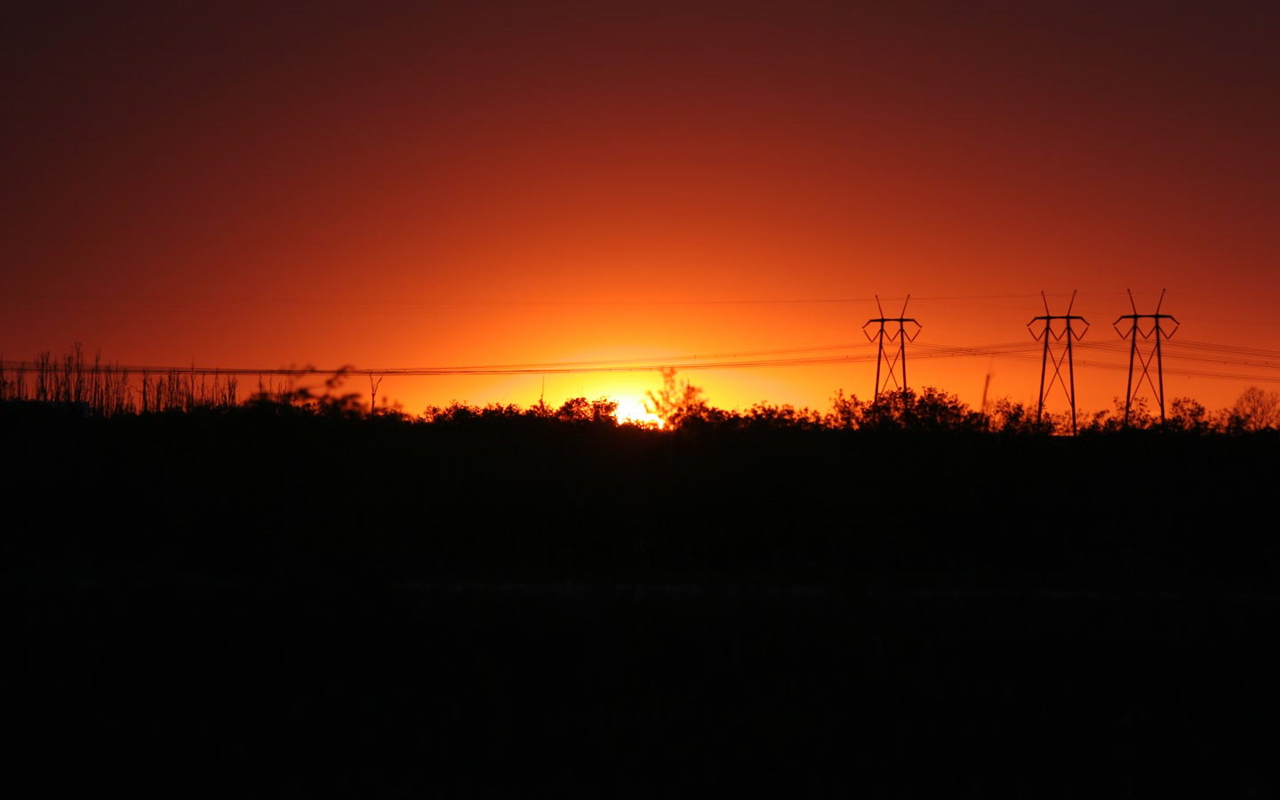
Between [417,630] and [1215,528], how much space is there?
1909 cm

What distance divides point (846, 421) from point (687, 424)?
13.5ft

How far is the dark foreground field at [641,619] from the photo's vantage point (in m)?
17.2

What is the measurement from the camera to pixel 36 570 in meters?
22.8

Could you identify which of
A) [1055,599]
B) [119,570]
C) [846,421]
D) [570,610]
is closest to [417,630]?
[570,610]

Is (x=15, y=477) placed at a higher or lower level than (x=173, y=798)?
higher

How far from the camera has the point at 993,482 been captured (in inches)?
1098

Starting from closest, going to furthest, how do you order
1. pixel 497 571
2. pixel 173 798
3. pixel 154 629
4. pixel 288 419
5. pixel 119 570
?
pixel 173 798 < pixel 154 629 < pixel 119 570 < pixel 497 571 < pixel 288 419

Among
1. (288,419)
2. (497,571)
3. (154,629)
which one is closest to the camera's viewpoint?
(154,629)

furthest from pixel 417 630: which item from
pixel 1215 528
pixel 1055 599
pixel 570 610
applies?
pixel 1215 528

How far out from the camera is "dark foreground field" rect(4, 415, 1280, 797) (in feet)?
56.4

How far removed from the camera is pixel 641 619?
786 inches

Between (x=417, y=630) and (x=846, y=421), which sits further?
(x=846, y=421)

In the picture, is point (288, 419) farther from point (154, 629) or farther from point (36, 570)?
point (154, 629)

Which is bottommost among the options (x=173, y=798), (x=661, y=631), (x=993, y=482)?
(x=173, y=798)
